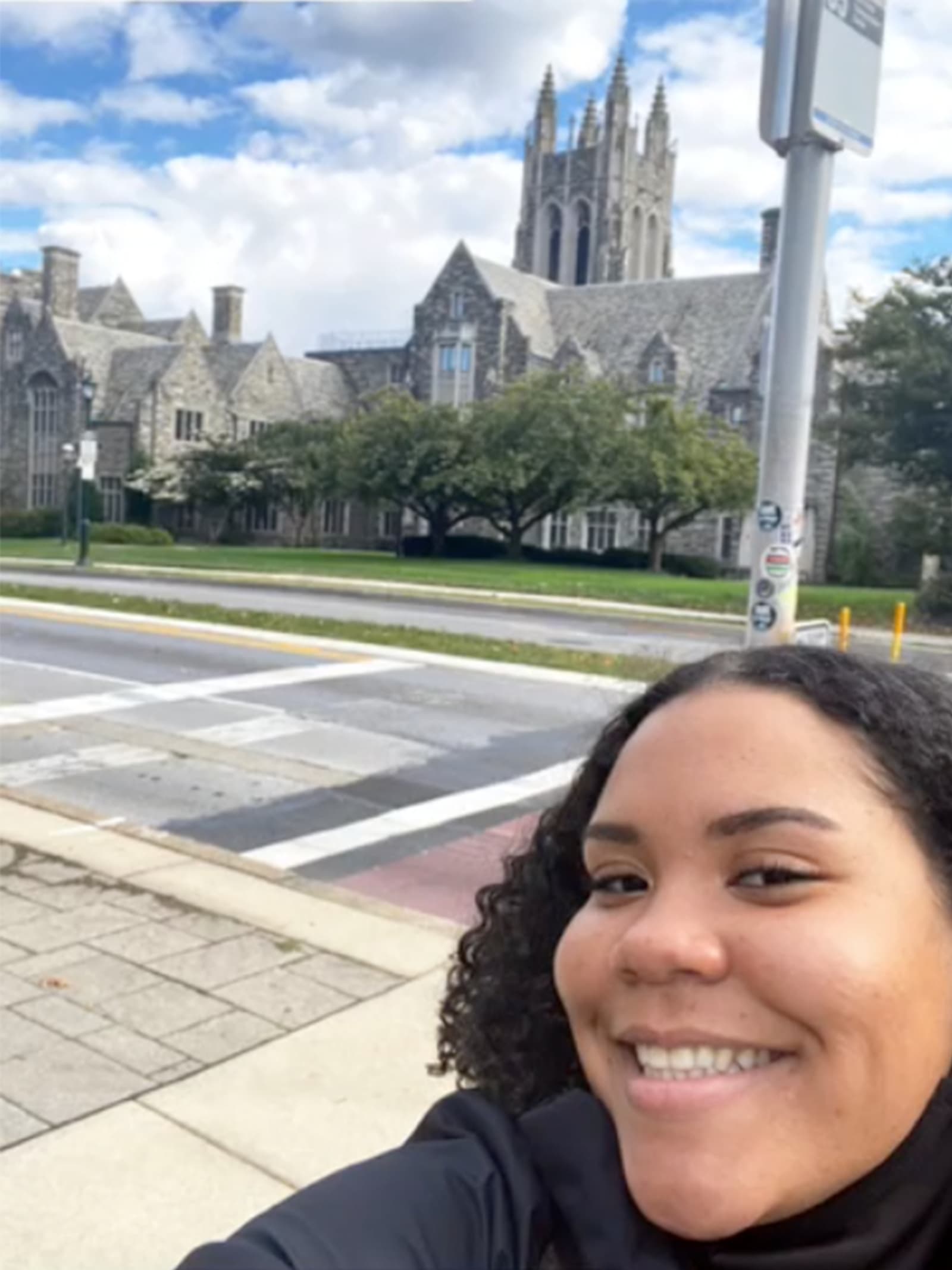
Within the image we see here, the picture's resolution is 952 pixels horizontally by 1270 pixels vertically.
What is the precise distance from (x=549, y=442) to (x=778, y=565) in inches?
1421

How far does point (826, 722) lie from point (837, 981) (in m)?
0.34

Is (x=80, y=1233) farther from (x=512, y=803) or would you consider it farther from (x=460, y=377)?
(x=460, y=377)

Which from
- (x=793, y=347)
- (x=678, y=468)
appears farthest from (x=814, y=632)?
(x=678, y=468)

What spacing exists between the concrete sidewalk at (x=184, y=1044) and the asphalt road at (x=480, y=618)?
11609 millimetres

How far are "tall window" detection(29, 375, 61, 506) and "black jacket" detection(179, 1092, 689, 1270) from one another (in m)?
66.6

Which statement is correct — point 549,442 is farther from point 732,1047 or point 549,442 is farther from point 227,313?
point 732,1047

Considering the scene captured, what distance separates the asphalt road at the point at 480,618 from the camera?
19.4m

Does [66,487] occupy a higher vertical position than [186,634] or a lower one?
higher

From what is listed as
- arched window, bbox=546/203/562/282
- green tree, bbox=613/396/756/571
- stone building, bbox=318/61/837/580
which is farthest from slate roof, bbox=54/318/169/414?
arched window, bbox=546/203/562/282

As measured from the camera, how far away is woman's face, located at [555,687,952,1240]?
1364 millimetres

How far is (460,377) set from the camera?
6203 centimetres

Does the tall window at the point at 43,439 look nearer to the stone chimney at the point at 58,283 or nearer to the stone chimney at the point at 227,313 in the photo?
the stone chimney at the point at 58,283

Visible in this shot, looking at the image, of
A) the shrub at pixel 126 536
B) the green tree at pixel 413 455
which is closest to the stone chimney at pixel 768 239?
the green tree at pixel 413 455

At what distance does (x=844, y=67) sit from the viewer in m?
7.41
